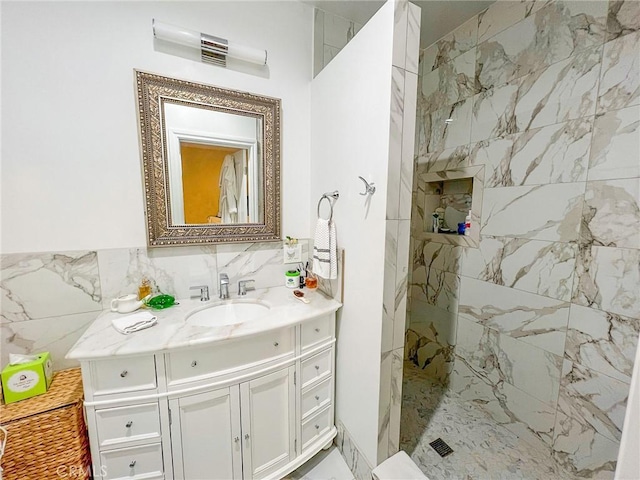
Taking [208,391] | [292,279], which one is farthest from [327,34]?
[208,391]

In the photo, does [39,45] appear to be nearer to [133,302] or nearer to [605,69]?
[133,302]

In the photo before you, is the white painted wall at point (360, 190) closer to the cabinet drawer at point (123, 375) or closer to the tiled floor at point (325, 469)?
the tiled floor at point (325, 469)

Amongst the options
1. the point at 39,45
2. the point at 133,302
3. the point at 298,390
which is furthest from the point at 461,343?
the point at 39,45

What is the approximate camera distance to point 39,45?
1155 mm

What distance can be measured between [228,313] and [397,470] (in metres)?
1.21

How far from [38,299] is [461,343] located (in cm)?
266

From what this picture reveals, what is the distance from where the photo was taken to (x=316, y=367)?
1.42 metres

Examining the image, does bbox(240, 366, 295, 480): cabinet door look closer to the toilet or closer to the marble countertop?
the marble countertop

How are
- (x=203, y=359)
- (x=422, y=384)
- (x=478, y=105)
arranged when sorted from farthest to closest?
(x=422, y=384)
(x=478, y=105)
(x=203, y=359)

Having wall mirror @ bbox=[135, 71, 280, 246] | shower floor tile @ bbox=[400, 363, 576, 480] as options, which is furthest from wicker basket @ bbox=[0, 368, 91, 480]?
shower floor tile @ bbox=[400, 363, 576, 480]

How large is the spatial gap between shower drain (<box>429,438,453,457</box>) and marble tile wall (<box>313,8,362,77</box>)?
2.58 metres

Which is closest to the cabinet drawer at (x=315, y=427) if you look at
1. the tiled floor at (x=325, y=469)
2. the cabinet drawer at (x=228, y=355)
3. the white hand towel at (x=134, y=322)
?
the tiled floor at (x=325, y=469)

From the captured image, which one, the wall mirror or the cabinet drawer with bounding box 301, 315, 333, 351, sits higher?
the wall mirror

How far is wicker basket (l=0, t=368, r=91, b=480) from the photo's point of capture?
98 centimetres
